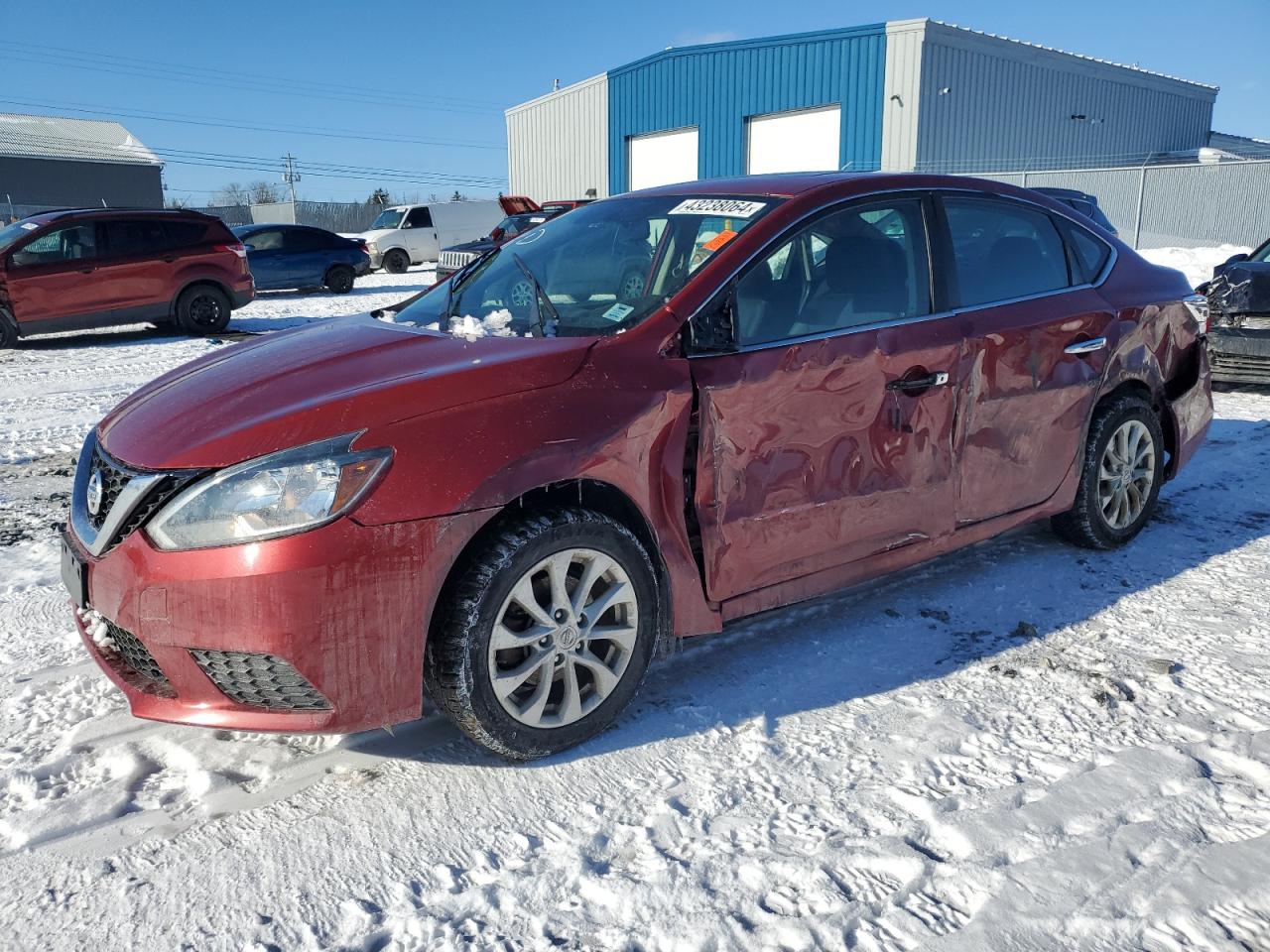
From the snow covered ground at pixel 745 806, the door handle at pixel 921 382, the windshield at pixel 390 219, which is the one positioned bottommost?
the snow covered ground at pixel 745 806

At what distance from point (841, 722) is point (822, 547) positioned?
0.59 m

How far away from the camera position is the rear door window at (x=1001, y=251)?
3.84m

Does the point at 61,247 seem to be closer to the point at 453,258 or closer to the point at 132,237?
the point at 132,237

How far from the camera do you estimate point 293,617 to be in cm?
241

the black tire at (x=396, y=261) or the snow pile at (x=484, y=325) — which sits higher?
the black tire at (x=396, y=261)

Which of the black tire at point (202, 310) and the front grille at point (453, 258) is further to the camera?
the front grille at point (453, 258)

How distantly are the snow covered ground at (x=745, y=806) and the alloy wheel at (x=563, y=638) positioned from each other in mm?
195

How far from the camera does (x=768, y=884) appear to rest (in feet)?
7.58

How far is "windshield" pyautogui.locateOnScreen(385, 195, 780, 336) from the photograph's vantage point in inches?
127

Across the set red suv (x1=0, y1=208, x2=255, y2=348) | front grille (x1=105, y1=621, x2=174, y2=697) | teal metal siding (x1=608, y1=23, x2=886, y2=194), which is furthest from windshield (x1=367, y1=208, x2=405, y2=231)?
front grille (x1=105, y1=621, x2=174, y2=697)

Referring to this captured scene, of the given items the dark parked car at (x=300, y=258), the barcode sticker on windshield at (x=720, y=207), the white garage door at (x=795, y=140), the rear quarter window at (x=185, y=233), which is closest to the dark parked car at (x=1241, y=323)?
the barcode sticker on windshield at (x=720, y=207)

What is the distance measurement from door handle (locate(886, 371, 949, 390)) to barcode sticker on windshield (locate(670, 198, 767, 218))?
0.77 m

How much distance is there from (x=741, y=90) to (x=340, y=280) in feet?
47.3

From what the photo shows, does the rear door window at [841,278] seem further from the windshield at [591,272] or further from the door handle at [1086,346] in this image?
the door handle at [1086,346]
